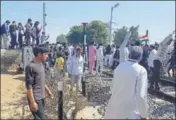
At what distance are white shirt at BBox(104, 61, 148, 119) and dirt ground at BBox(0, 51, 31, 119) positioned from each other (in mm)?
4656

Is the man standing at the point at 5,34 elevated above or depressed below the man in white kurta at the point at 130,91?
above

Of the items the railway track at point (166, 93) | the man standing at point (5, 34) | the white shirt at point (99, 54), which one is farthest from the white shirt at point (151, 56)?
the man standing at point (5, 34)

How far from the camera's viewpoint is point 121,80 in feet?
16.0

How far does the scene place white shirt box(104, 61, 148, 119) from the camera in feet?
15.6

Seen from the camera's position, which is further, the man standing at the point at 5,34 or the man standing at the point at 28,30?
the man standing at the point at 28,30

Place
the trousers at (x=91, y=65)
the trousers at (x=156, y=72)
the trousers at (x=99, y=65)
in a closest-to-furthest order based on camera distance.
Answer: the trousers at (x=156, y=72) → the trousers at (x=91, y=65) → the trousers at (x=99, y=65)

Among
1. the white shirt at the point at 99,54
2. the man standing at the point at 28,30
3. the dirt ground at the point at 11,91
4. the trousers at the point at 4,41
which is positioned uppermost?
the man standing at the point at 28,30

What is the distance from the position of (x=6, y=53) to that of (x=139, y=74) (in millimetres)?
17664

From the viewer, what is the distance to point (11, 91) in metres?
14.9

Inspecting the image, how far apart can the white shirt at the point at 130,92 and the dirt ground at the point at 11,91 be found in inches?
183

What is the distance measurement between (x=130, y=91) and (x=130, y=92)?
12mm

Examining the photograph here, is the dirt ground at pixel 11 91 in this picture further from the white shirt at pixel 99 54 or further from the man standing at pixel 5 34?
the white shirt at pixel 99 54

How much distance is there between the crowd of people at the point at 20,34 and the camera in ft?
66.1

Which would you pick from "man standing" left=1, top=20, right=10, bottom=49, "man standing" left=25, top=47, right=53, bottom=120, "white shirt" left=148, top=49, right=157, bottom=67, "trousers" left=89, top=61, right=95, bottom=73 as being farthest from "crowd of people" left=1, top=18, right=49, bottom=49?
"man standing" left=25, top=47, right=53, bottom=120
